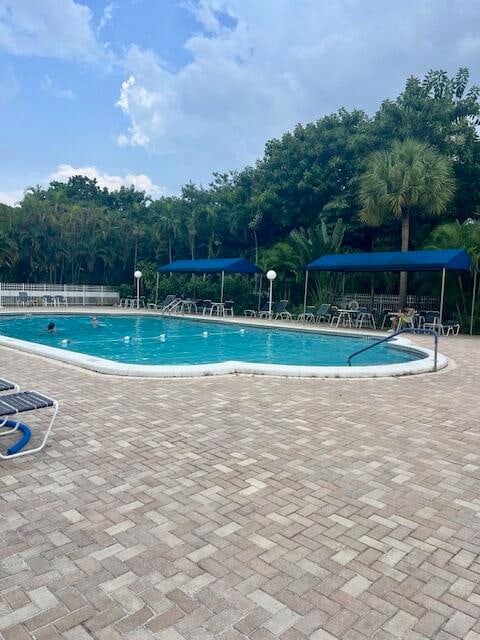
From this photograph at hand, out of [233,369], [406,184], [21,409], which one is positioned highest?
[406,184]

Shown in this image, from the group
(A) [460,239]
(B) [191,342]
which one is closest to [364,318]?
(A) [460,239]

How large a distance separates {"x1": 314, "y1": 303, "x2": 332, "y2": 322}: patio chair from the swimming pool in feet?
7.68

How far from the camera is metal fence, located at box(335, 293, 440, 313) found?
18044 millimetres

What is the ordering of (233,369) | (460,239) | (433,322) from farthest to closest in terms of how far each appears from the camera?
(460,239)
(433,322)
(233,369)

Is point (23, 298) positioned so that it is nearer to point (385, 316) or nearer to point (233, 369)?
point (385, 316)

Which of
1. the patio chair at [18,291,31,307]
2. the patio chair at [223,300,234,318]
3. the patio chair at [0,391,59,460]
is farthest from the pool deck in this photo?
the patio chair at [18,291,31,307]

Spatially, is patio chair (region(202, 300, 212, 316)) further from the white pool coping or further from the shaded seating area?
the white pool coping

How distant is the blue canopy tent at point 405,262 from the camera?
14734mm

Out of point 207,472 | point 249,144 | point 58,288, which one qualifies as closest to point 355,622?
point 207,472

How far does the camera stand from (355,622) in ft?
6.98

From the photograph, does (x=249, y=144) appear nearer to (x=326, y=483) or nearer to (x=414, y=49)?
(x=414, y=49)

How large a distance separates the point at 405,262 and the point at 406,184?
3.11m

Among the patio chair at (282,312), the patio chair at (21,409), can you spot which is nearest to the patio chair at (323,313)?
the patio chair at (282,312)

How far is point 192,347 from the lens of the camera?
1334cm
